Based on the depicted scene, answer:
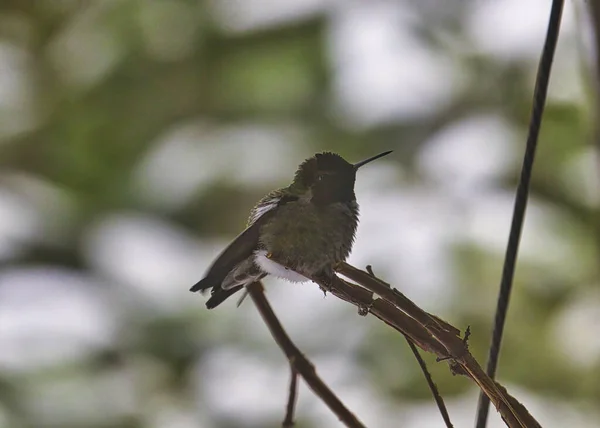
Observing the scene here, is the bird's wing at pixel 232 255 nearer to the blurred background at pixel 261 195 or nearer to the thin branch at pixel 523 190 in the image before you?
the thin branch at pixel 523 190

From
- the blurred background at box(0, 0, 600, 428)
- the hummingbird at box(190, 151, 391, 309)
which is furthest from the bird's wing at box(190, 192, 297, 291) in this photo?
the blurred background at box(0, 0, 600, 428)

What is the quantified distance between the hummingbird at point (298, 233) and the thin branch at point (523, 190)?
10cm

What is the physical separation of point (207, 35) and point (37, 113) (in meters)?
0.54

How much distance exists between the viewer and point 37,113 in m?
2.10

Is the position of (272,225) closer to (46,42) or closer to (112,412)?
(112,412)

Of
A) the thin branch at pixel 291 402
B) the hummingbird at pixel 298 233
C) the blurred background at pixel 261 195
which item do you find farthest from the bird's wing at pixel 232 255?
the blurred background at pixel 261 195

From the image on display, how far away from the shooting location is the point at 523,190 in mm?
532

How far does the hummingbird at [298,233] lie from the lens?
0.49 meters

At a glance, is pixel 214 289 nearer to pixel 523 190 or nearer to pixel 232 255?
pixel 232 255

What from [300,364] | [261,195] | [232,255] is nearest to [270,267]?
[232,255]

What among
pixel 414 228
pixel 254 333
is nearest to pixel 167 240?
pixel 254 333

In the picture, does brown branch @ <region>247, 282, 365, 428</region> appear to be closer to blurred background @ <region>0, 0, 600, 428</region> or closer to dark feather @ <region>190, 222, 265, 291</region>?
dark feather @ <region>190, 222, 265, 291</region>

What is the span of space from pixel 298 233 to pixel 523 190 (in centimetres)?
17

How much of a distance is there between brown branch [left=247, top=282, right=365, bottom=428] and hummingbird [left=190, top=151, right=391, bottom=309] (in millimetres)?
86
